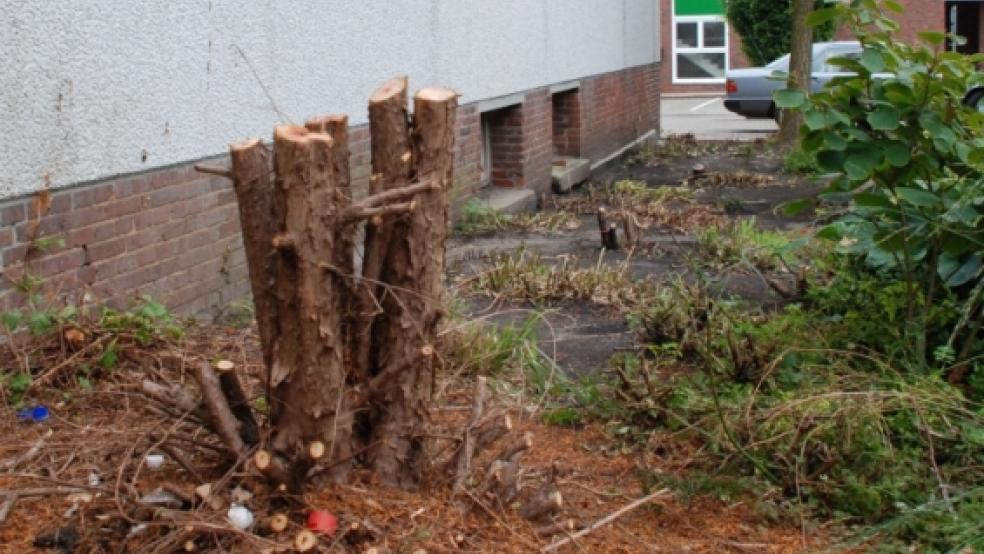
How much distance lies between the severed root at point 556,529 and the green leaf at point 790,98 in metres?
2.59

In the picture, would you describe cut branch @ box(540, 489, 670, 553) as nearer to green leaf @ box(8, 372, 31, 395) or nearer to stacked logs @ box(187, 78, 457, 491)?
stacked logs @ box(187, 78, 457, 491)

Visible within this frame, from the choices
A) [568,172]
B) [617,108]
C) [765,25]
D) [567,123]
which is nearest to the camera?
[568,172]

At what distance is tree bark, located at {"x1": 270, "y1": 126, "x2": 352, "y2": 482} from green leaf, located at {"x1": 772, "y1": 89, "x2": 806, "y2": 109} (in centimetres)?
273

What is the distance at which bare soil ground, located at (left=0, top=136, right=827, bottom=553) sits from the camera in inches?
143

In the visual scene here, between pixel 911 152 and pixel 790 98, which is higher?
pixel 790 98

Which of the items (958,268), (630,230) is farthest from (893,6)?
(630,230)

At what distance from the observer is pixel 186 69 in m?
7.07

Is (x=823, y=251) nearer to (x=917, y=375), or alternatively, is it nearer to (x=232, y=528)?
(x=917, y=375)

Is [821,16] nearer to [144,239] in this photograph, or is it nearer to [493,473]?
[493,473]

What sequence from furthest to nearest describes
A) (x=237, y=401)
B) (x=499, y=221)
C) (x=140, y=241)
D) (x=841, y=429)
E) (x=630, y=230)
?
(x=499, y=221) → (x=630, y=230) → (x=140, y=241) → (x=841, y=429) → (x=237, y=401)

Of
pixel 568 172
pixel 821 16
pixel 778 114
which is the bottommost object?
pixel 778 114

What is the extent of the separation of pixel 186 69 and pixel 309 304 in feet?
12.4

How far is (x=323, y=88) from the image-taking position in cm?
890

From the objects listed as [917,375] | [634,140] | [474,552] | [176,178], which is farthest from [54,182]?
[634,140]
